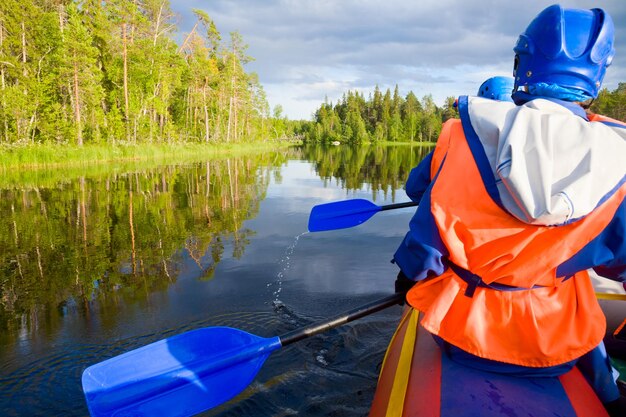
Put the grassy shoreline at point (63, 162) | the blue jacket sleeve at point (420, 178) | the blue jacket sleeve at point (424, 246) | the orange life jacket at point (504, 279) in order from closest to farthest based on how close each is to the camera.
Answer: the orange life jacket at point (504, 279) → the blue jacket sleeve at point (424, 246) → the blue jacket sleeve at point (420, 178) → the grassy shoreline at point (63, 162)

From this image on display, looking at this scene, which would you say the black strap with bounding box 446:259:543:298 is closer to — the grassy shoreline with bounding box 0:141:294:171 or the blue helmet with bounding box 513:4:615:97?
the blue helmet with bounding box 513:4:615:97

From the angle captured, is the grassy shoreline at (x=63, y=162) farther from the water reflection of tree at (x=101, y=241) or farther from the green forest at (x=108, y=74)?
the water reflection of tree at (x=101, y=241)

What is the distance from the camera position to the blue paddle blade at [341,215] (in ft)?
10.8

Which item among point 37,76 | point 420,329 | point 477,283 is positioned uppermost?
point 37,76

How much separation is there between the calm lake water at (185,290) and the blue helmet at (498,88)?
2255 mm

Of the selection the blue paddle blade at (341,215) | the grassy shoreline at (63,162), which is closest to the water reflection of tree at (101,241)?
the blue paddle blade at (341,215)

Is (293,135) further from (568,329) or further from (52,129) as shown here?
(568,329)

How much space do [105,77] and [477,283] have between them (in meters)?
31.5

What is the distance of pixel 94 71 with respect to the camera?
22703 millimetres

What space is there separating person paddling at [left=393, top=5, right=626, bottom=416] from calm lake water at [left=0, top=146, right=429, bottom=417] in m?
1.74

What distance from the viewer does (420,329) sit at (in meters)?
2.19

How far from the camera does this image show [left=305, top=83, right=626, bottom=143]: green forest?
298ft

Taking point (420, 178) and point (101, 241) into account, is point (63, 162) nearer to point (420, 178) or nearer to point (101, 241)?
point (101, 241)

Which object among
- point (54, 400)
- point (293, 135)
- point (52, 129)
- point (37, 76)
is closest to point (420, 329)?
point (54, 400)
